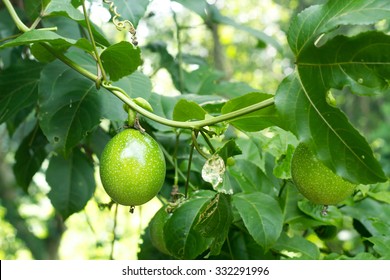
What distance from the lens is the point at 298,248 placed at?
133 cm

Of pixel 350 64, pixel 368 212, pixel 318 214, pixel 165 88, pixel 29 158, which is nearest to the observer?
pixel 350 64

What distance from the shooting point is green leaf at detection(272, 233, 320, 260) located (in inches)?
51.8

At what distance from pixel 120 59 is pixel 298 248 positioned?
2.02ft

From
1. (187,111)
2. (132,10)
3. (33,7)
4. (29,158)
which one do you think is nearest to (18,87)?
(33,7)

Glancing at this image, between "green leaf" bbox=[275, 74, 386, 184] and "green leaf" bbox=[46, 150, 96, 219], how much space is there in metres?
0.88

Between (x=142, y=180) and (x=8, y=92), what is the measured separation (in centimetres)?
62

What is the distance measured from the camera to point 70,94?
1255 millimetres

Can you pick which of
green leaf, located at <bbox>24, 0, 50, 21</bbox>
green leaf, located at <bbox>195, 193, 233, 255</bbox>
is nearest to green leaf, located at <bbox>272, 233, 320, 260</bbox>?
green leaf, located at <bbox>195, 193, 233, 255</bbox>

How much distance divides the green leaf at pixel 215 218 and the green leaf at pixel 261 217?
10cm

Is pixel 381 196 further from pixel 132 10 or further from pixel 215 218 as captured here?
pixel 132 10

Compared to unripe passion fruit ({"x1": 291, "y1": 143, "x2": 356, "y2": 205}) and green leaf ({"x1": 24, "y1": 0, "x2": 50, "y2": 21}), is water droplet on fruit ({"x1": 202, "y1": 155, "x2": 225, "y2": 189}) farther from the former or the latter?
green leaf ({"x1": 24, "y1": 0, "x2": 50, "y2": 21})

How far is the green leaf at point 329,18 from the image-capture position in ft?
2.75

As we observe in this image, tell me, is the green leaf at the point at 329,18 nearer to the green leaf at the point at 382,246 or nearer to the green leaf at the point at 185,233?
the green leaf at the point at 185,233
